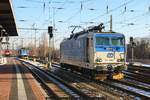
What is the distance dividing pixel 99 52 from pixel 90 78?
2.66 meters

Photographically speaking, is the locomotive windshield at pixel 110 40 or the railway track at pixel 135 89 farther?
the locomotive windshield at pixel 110 40

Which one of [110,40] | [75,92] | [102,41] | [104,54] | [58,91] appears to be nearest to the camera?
[75,92]

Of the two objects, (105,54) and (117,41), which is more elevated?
(117,41)

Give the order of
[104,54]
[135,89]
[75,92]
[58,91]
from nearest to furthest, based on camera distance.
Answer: [75,92]
[58,91]
[135,89]
[104,54]

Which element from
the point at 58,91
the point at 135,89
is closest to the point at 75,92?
the point at 58,91

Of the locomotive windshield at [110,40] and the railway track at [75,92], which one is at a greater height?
the locomotive windshield at [110,40]

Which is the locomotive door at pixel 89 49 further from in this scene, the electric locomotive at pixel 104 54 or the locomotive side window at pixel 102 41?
the locomotive side window at pixel 102 41

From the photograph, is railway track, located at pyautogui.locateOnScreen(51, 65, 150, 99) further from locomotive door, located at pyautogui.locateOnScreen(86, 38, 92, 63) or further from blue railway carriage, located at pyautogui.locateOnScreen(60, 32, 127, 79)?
locomotive door, located at pyautogui.locateOnScreen(86, 38, 92, 63)

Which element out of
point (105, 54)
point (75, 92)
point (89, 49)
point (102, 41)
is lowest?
point (75, 92)

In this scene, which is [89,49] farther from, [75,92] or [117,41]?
[75,92]

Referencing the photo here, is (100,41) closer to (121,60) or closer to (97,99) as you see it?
(121,60)

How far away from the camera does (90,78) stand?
2761 centimetres

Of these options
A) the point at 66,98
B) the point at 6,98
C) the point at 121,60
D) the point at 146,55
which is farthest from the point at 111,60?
the point at 146,55

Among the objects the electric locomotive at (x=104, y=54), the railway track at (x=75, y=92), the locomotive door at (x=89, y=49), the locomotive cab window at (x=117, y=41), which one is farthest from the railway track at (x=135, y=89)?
the locomotive cab window at (x=117, y=41)
